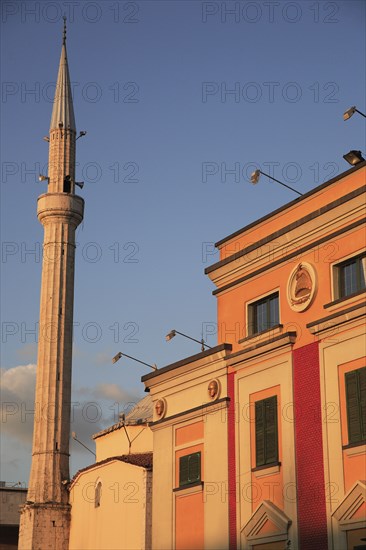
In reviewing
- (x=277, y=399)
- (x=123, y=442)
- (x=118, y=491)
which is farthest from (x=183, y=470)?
(x=123, y=442)

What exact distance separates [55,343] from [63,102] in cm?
1653

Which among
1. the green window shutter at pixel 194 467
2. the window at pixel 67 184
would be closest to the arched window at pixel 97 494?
the green window shutter at pixel 194 467

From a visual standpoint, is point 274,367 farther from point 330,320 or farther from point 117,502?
point 117,502

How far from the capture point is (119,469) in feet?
134

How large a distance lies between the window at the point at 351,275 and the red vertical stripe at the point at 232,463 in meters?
5.28

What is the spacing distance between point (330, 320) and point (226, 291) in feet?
19.1

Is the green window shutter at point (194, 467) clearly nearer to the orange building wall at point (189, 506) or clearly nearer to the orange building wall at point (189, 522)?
the orange building wall at point (189, 506)

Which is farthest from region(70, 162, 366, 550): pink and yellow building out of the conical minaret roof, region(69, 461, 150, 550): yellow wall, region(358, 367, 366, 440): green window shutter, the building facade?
the conical minaret roof

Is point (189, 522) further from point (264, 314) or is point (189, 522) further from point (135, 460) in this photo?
point (135, 460)

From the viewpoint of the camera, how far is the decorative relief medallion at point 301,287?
25844 mm

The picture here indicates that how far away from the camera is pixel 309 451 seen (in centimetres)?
2469

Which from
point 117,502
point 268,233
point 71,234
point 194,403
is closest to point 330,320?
point 268,233

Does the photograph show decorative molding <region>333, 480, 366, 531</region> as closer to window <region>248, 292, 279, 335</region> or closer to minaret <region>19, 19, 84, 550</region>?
window <region>248, 292, 279, 335</region>

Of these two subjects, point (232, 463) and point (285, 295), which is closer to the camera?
point (285, 295)
